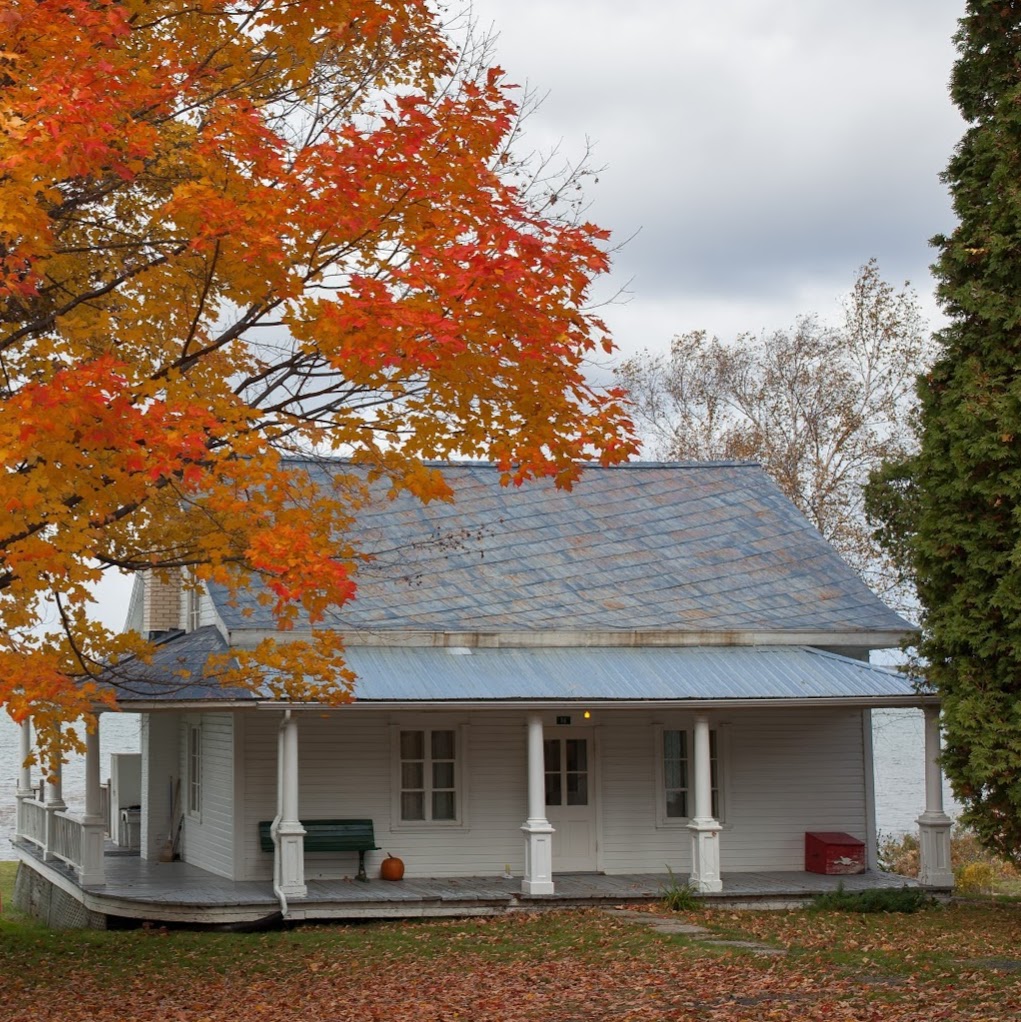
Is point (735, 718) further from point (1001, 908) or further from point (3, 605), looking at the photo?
point (3, 605)

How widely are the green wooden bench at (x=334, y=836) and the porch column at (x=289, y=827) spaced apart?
0.90 m

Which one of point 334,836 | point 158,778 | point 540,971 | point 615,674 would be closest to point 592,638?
point 615,674

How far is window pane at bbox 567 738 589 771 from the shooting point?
20.2 m

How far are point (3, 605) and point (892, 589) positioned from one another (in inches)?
1121

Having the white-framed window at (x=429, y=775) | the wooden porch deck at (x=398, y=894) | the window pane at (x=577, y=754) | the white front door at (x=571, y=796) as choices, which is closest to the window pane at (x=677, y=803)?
the wooden porch deck at (x=398, y=894)

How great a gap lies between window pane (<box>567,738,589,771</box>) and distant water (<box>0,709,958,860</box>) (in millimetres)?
8750

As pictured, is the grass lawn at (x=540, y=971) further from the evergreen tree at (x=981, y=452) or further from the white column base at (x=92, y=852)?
the evergreen tree at (x=981, y=452)

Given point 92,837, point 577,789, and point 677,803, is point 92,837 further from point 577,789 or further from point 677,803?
point 677,803

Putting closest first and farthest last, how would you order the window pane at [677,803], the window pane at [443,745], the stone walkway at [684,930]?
the stone walkway at [684,930] < the window pane at [443,745] < the window pane at [677,803]

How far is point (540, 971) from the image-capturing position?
528 inches

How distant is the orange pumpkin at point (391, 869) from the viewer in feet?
61.5

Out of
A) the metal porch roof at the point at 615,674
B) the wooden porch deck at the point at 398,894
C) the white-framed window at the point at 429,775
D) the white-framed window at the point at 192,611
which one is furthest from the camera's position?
the white-framed window at the point at 192,611

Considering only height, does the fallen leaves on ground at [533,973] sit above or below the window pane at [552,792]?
below

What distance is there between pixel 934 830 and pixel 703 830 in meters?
3.12
